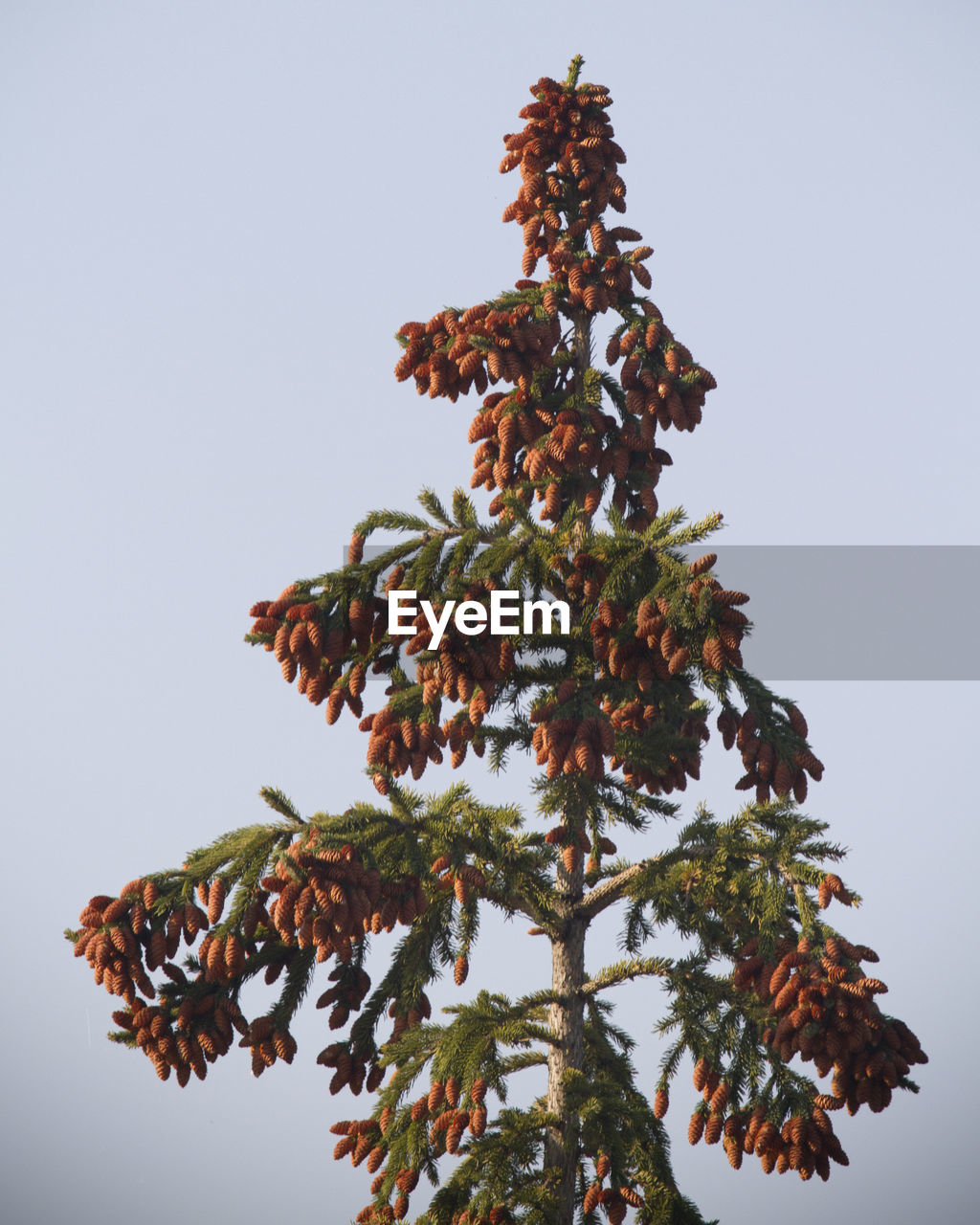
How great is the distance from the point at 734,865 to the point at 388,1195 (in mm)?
2854

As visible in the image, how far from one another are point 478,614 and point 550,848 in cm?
216

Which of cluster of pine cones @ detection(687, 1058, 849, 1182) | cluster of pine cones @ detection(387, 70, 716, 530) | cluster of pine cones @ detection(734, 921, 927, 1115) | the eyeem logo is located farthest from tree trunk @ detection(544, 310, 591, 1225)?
cluster of pine cones @ detection(734, 921, 927, 1115)

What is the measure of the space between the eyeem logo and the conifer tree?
0.04 meters

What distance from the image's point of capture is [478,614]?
323 inches

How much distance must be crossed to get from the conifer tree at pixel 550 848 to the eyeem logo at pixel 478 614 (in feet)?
0.13

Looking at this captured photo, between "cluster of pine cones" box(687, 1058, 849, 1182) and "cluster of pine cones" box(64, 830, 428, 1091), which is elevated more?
"cluster of pine cones" box(64, 830, 428, 1091)

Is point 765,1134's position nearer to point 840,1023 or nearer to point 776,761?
point 840,1023

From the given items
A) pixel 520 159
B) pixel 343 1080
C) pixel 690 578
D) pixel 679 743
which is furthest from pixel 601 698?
pixel 520 159

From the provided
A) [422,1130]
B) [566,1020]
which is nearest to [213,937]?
[422,1130]

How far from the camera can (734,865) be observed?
8742 millimetres

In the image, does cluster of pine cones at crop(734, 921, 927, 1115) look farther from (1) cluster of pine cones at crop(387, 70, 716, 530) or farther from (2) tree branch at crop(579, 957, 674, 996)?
(1) cluster of pine cones at crop(387, 70, 716, 530)

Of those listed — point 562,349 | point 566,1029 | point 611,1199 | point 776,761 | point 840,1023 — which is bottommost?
point 611,1199

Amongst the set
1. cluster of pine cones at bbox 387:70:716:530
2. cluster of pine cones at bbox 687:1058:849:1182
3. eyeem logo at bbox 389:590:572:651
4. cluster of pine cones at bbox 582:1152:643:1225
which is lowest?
cluster of pine cones at bbox 582:1152:643:1225

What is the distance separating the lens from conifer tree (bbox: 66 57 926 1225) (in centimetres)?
792
